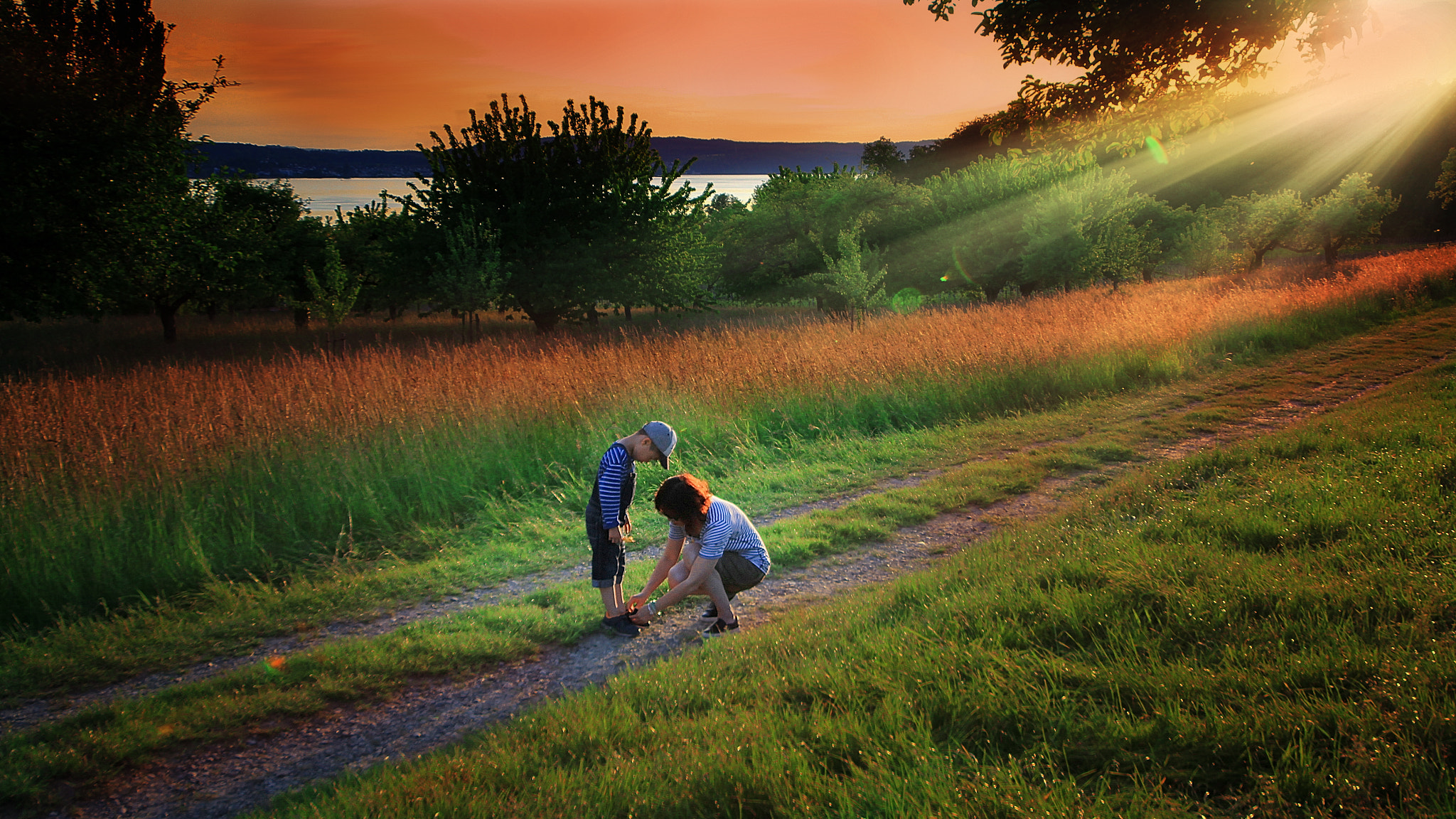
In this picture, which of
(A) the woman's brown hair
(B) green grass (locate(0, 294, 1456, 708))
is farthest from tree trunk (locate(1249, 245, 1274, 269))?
(A) the woman's brown hair

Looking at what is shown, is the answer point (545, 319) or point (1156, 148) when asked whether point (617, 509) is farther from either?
point (545, 319)

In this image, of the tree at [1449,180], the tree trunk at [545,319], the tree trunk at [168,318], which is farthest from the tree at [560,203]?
the tree at [1449,180]

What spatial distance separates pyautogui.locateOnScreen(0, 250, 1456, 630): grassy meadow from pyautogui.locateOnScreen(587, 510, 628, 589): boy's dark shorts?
1757 millimetres

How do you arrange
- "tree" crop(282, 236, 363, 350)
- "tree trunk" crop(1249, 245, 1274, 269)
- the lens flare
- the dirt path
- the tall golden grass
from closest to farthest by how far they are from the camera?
the dirt path, the tall golden grass, the lens flare, "tree" crop(282, 236, 363, 350), "tree trunk" crop(1249, 245, 1274, 269)

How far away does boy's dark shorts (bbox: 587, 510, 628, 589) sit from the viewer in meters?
4.86

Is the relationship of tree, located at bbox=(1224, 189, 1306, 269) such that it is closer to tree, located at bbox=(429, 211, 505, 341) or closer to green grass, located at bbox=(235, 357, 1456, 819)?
tree, located at bbox=(429, 211, 505, 341)

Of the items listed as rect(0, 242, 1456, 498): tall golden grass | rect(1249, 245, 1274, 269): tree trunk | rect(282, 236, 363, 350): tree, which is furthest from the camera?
rect(1249, 245, 1274, 269): tree trunk

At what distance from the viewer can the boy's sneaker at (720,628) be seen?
464 cm

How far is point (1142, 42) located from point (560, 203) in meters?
19.8

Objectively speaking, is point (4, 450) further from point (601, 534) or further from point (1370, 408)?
point (1370, 408)

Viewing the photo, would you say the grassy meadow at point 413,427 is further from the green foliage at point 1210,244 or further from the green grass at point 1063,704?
the green foliage at point 1210,244

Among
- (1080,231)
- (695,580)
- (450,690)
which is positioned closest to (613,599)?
(695,580)

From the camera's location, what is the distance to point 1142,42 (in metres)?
9.21

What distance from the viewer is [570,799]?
256 centimetres
